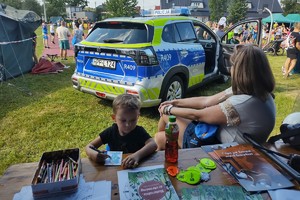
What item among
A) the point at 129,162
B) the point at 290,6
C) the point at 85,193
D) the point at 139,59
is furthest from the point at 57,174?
the point at 290,6

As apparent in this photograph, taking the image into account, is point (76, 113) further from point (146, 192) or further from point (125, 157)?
point (146, 192)

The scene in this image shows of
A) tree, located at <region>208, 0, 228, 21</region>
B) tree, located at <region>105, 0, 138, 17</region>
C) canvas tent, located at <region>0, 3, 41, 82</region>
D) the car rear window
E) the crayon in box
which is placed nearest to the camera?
the crayon in box

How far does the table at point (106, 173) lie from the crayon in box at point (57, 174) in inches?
4.3

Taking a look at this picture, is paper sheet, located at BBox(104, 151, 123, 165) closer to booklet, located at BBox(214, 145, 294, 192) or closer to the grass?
booklet, located at BBox(214, 145, 294, 192)

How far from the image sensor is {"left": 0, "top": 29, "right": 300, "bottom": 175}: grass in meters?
3.59

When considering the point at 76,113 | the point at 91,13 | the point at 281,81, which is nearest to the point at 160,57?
the point at 76,113

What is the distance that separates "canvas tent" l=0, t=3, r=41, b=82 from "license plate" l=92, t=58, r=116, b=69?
3.94 metres

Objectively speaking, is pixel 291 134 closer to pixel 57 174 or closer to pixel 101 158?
pixel 101 158

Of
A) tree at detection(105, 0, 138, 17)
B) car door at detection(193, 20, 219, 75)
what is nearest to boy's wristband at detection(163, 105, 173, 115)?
car door at detection(193, 20, 219, 75)

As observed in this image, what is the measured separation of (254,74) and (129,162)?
3.94 ft

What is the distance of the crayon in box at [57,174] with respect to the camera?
1.22 meters

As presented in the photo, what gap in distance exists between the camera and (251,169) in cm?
148

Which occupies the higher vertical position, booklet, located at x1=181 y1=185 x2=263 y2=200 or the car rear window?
the car rear window

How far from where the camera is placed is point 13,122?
437cm
